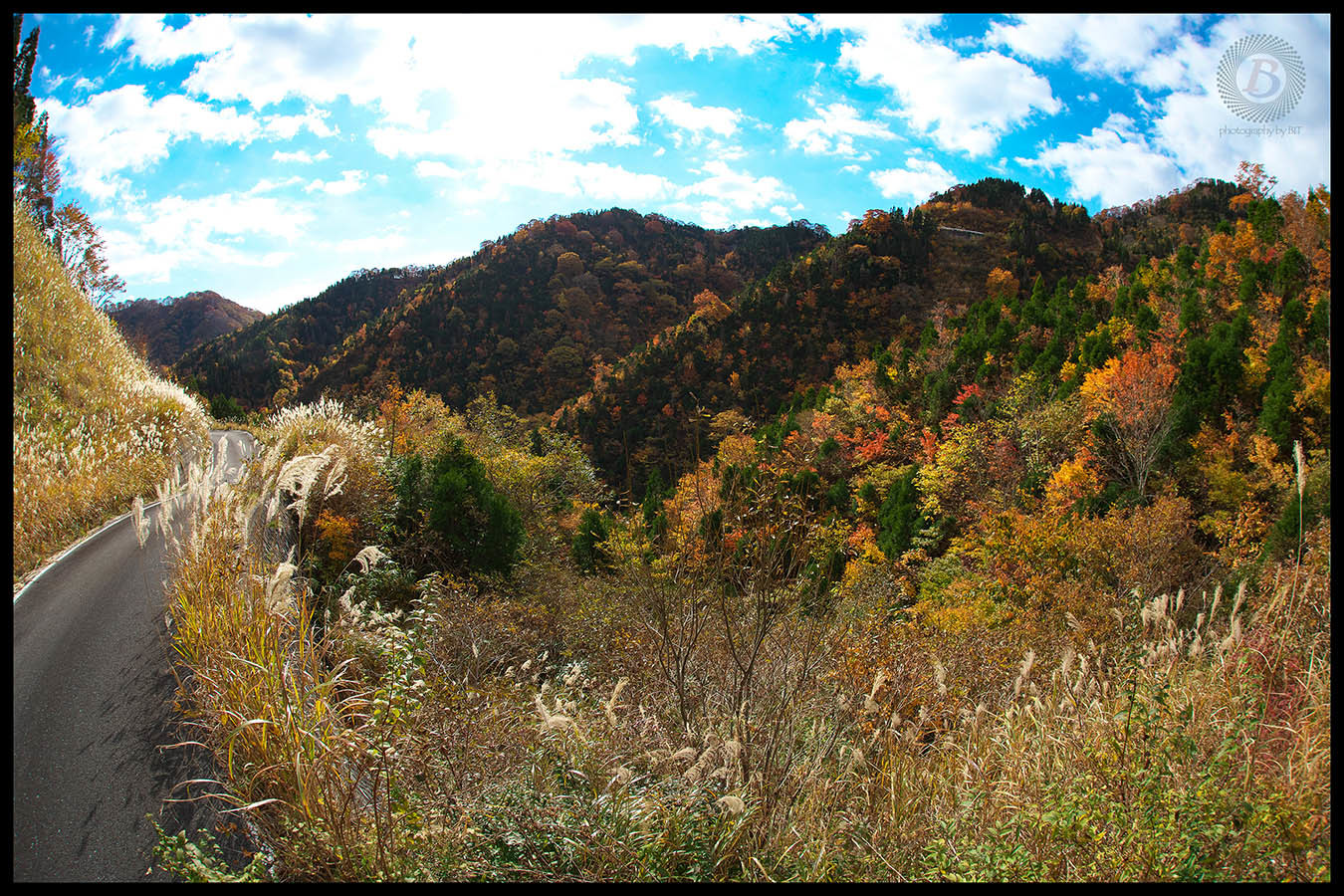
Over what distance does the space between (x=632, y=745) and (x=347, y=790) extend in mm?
1320

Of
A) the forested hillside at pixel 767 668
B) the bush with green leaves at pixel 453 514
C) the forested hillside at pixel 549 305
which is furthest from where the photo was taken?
the forested hillside at pixel 549 305

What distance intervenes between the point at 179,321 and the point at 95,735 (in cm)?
12765

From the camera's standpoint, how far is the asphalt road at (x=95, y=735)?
8.57ft

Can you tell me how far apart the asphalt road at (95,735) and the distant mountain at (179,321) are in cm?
10882

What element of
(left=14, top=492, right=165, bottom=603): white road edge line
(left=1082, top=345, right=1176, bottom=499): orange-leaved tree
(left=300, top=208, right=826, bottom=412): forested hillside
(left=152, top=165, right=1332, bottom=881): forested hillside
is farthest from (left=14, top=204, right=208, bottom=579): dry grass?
(left=300, top=208, right=826, bottom=412): forested hillside

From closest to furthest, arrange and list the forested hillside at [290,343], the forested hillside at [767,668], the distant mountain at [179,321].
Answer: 1. the forested hillside at [767,668]
2. the forested hillside at [290,343]
3. the distant mountain at [179,321]

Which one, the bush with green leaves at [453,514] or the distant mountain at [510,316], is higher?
the distant mountain at [510,316]

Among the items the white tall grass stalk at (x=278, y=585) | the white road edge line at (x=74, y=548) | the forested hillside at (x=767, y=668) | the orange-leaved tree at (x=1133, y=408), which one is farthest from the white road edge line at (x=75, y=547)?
the orange-leaved tree at (x=1133, y=408)

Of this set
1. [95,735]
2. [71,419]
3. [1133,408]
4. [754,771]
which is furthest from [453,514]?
[1133,408]

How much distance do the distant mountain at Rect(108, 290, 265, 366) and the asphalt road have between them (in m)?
109

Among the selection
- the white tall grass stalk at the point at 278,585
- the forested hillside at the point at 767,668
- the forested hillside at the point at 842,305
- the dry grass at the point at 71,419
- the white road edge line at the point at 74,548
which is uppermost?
the forested hillside at the point at 842,305

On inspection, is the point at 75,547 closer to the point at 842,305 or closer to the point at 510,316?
the point at 842,305

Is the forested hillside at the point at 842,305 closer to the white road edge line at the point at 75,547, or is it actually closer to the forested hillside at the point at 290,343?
the forested hillside at the point at 290,343

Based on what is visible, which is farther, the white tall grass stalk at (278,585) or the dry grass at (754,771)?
the white tall grass stalk at (278,585)
